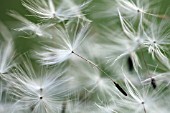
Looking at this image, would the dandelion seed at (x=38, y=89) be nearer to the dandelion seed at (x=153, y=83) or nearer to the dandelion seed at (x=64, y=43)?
the dandelion seed at (x=64, y=43)

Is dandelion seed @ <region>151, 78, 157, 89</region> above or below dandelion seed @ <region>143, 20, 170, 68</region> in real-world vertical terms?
below

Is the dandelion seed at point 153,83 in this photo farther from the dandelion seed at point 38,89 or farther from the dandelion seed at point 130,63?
the dandelion seed at point 38,89

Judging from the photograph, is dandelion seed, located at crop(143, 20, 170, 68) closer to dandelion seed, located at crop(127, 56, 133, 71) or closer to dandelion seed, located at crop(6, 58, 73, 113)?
dandelion seed, located at crop(127, 56, 133, 71)

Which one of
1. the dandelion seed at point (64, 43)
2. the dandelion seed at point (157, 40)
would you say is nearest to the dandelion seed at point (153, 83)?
the dandelion seed at point (157, 40)

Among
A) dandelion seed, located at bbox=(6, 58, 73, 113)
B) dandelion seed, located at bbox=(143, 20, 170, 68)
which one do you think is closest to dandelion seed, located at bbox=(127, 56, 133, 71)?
dandelion seed, located at bbox=(143, 20, 170, 68)

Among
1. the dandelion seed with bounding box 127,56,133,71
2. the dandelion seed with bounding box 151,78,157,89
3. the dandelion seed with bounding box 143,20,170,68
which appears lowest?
the dandelion seed with bounding box 151,78,157,89

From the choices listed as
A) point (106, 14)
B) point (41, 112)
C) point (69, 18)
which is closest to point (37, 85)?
point (41, 112)

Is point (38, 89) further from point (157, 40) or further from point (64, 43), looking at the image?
point (157, 40)

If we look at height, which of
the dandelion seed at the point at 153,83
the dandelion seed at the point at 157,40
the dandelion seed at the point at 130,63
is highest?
the dandelion seed at the point at 157,40

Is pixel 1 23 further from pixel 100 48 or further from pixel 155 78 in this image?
pixel 155 78

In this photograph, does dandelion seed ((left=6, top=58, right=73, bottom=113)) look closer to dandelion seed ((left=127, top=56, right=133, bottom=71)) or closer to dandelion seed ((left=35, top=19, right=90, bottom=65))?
dandelion seed ((left=35, top=19, right=90, bottom=65))

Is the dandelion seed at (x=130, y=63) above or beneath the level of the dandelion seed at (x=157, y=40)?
beneath
